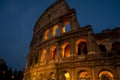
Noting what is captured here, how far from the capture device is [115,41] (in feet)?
49.6

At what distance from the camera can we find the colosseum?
12.7 m

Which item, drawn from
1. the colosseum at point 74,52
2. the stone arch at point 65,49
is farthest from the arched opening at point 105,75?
the stone arch at point 65,49

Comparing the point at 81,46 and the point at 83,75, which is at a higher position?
the point at 81,46

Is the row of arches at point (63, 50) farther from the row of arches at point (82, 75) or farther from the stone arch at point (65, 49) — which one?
the row of arches at point (82, 75)

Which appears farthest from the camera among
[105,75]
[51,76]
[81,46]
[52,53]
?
[52,53]

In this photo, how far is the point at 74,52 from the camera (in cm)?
1480

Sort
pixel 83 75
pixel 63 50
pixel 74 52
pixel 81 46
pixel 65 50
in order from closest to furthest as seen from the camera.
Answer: pixel 83 75 < pixel 74 52 < pixel 81 46 < pixel 63 50 < pixel 65 50

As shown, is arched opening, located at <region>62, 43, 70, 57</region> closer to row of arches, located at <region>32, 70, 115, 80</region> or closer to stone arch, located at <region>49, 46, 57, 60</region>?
stone arch, located at <region>49, 46, 57, 60</region>

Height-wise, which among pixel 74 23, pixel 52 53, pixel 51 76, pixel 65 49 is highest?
pixel 74 23

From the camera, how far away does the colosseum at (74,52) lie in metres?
12.7

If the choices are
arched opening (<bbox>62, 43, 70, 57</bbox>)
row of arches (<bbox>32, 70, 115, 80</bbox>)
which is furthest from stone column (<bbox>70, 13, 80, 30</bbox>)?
row of arches (<bbox>32, 70, 115, 80</bbox>)

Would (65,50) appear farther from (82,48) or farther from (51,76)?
(51,76)

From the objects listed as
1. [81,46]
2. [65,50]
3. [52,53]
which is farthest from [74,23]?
[52,53]

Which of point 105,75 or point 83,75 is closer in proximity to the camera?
point 105,75
